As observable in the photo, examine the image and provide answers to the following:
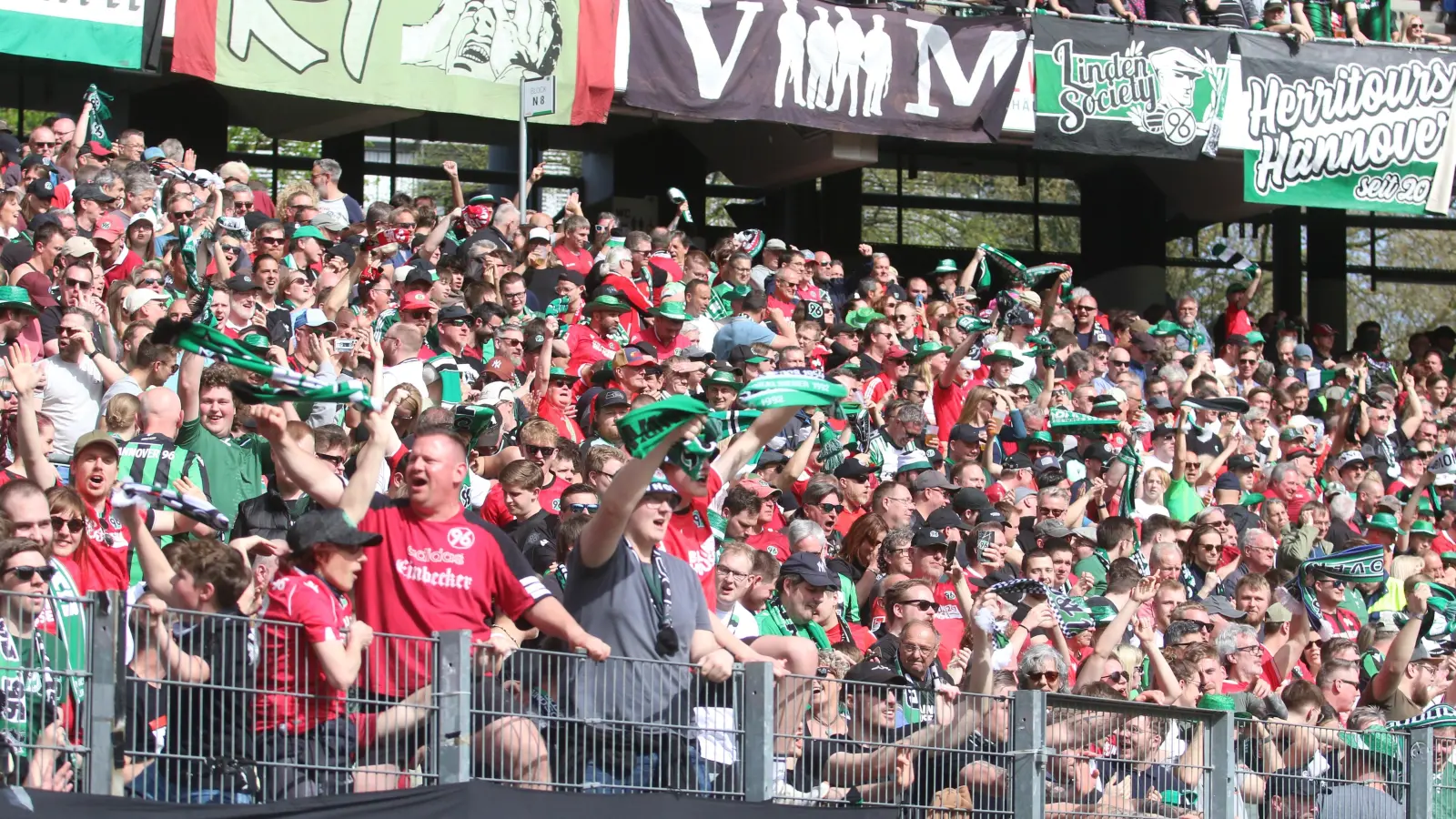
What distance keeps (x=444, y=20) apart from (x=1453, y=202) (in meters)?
12.6

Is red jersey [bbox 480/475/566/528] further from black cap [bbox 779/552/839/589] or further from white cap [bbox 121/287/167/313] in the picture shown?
white cap [bbox 121/287/167/313]

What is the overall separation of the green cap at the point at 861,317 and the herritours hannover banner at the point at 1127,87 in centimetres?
461

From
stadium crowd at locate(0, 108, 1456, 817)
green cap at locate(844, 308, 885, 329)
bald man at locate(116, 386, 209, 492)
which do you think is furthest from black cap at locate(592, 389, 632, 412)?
green cap at locate(844, 308, 885, 329)

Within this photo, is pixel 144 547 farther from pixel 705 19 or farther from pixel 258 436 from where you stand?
pixel 705 19

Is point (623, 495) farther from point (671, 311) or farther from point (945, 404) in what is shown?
point (945, 404)

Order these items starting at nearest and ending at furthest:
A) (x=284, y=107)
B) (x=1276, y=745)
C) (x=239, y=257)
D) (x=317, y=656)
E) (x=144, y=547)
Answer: (x=317, y=656), (x=144, y=547), (x=1276, y=745), (x=239, y=257), (x=284, y=107)

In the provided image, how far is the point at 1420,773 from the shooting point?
9.16 metres

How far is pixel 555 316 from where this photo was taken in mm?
13773

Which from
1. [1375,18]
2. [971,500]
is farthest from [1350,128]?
[971,500]

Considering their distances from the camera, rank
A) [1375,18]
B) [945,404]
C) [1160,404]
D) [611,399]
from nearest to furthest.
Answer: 1. [611,399]
2. [945,404]
3. [1160,404]
4. [1375,18]

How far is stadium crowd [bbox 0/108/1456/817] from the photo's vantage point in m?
6.42

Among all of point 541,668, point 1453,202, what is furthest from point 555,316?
point 1453,202

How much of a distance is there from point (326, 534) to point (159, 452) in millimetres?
2684

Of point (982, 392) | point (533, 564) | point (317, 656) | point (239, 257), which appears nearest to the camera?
point (317, 656)
